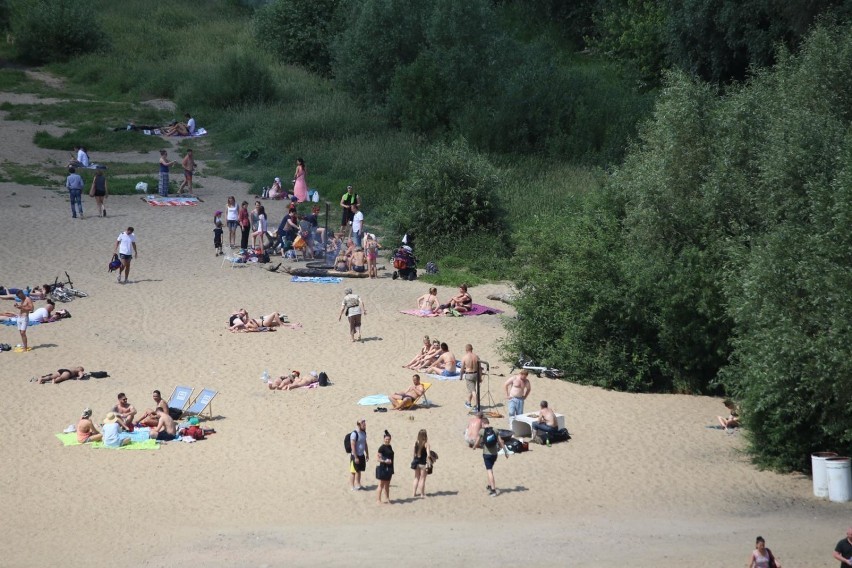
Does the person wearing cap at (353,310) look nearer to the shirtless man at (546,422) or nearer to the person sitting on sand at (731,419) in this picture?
the shirtless man at (546,422)

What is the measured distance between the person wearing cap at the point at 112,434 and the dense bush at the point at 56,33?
42505 millimetres

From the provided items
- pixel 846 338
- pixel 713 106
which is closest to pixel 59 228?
pixel 713 106

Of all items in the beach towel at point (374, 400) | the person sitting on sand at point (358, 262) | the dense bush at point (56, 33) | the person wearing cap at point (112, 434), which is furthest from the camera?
the dense bush at point (56, 33)

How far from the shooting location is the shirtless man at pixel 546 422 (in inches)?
814

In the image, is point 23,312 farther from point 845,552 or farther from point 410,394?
point 845,552

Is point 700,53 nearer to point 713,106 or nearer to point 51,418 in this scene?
point 713,106

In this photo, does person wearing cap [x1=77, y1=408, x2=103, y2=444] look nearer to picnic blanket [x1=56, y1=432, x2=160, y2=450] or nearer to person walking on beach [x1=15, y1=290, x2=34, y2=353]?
picnic blanket [x1=56, y1=432, x2=160, y2=450]

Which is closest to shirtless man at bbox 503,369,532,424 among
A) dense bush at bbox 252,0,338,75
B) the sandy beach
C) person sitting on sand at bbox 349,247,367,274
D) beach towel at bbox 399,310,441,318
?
the sandy beach

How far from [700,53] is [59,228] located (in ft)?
78.2

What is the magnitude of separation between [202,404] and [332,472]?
3641mm

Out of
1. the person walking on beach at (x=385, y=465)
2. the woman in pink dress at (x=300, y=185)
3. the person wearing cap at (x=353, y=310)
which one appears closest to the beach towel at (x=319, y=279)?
the person wearing cap at (x=353, y=310)

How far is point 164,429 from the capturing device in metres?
20.9

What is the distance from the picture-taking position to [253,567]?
15930 millimetres

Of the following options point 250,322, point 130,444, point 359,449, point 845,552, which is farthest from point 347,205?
point 845,552
